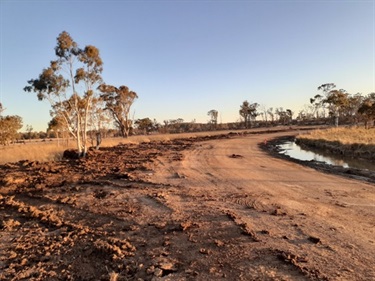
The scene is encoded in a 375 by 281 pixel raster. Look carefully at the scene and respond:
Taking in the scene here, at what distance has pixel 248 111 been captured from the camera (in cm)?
8875

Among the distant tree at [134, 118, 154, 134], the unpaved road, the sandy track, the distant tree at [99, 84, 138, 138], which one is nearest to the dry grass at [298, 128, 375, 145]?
the sandy track

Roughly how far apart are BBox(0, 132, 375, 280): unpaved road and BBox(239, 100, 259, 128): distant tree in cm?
7919

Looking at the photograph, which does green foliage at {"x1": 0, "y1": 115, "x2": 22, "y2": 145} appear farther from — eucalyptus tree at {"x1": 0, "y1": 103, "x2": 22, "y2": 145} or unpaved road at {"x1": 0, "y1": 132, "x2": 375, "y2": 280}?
unpaved road at {"x1": 0, "y1": 132, "x2": 375, "y2": 280}

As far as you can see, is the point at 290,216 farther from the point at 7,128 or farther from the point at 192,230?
the point at 7,128

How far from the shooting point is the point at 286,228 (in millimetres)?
5145

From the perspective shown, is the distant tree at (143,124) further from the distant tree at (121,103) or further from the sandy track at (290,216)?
the sandy track at (290,216)

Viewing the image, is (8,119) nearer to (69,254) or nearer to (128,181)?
(128,181)

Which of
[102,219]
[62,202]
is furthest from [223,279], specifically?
[62,202]

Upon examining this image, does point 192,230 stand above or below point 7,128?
below

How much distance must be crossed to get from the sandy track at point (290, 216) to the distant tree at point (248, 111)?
3072 inches

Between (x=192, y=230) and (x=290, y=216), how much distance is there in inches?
79.3

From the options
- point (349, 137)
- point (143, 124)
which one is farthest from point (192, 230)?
point (143, 124)

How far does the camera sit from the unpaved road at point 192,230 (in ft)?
12.7

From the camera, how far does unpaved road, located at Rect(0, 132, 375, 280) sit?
3.88 meters
